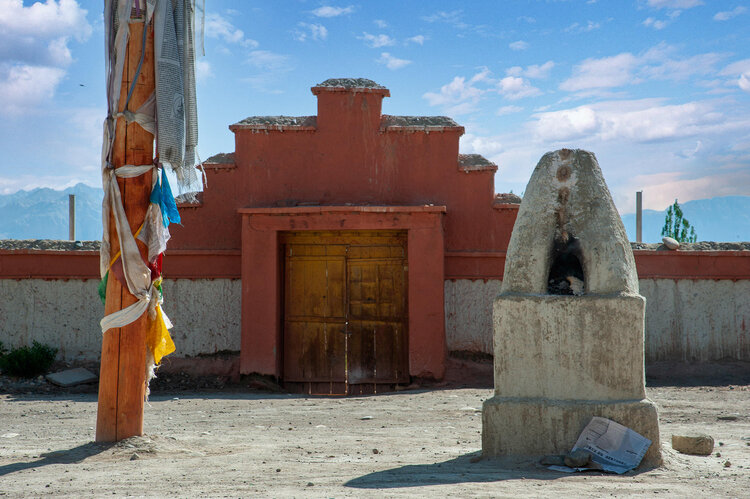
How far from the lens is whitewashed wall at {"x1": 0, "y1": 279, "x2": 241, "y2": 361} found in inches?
418

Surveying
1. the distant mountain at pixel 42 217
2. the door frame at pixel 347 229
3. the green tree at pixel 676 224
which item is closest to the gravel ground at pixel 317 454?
the door frame at pixel 347 229

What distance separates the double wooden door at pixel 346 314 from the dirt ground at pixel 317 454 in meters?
1.49

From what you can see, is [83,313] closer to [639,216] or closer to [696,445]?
[696,445]

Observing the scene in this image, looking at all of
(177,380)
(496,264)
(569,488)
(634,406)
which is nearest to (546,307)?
(634,406)

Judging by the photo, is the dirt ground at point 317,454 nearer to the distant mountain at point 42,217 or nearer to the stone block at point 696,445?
the stone block at point 696,445

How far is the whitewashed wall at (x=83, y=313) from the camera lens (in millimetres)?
10617

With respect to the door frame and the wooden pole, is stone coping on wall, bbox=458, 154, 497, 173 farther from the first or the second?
the wooden pole

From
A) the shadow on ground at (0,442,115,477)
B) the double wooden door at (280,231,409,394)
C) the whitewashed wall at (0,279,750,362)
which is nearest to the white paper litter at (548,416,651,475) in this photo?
the shadow on ground at (0,442,115,477)

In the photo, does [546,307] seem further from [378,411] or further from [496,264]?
[496,264]

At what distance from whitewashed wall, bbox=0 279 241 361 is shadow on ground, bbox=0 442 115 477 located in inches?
199

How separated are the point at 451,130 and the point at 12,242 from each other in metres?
7.24

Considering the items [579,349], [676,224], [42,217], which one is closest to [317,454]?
[579,349]

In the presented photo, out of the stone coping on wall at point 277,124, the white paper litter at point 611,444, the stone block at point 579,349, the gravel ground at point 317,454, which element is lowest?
the gravel ground at point 317,454

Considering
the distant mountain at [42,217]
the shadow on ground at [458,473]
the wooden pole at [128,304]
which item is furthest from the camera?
the distant mountain at [42,217]
